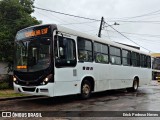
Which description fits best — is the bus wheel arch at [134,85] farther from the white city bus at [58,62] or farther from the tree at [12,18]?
the tree at [12,18]

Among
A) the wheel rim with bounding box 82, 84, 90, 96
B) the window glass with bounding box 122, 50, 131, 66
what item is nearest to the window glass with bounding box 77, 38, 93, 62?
the wheel rim with bounding box 82, 84, 90, 96

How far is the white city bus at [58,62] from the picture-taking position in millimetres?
9414

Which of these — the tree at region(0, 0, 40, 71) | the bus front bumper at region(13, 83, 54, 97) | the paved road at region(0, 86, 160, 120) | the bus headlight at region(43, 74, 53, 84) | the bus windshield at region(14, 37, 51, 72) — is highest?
the tree at region(0, 0, 40, 71)

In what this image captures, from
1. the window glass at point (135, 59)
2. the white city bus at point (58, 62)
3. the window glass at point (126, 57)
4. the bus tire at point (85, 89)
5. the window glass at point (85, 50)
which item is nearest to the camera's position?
the white city bus at point (58, 62)

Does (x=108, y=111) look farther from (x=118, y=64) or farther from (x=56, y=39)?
(x=118, y=64)

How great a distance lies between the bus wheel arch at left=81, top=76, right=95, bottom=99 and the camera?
36.8ft

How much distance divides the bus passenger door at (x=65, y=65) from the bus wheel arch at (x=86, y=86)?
0.65 meters

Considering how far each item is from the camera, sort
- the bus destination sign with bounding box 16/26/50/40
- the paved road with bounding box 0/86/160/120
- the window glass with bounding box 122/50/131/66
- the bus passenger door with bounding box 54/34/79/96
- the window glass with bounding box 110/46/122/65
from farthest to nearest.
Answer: the window glass with bounding box 122/50/131/66 < the window glass with bounding box 110/46/122/65 < the bus destination sign with bounding box 16/26/50/40 < the bus passenger door with bounding box 54/34/79/96 < the paved road with bounding box 0/86/160/120

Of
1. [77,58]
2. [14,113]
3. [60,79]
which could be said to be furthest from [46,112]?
[77,58]

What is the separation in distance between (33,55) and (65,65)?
1.35 metres

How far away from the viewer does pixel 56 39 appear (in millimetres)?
9625

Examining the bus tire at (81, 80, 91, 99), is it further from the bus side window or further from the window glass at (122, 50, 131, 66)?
the window glass at (122, 50, 131, 66)

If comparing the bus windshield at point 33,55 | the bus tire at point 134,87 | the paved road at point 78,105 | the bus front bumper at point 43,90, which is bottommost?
the paved road at point 78,105

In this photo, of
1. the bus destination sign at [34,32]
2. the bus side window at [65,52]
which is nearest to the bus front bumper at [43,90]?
the bus side window at [65,52]
